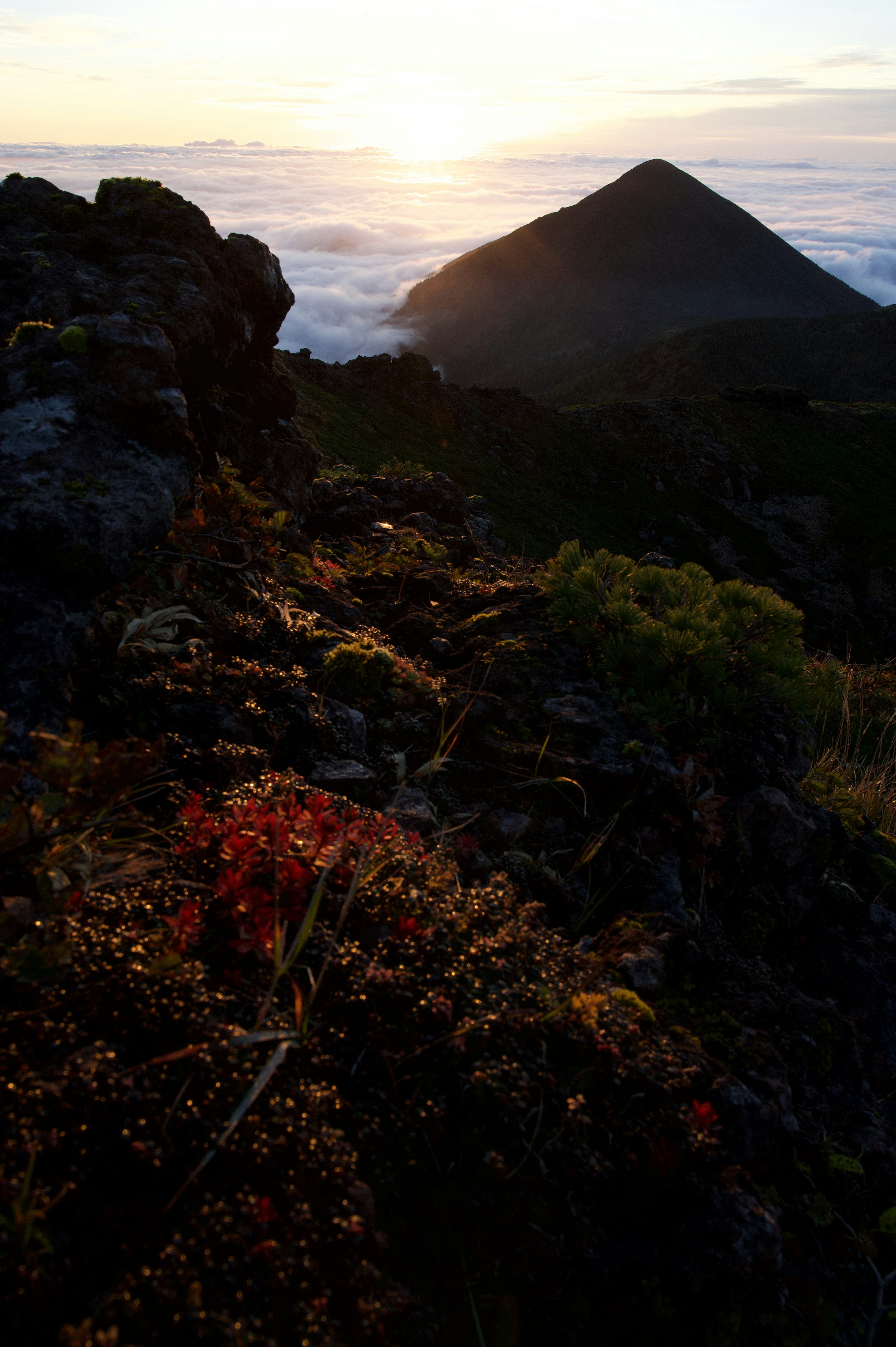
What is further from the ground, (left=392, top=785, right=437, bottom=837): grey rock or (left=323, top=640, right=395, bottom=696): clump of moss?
(left=323, top=640, right=395, bottom=696): clump of moss

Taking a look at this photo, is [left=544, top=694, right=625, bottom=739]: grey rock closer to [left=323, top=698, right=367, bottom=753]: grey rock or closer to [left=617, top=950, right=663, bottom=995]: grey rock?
[left=323, top=698, right=367, bottom=753]: grey rock

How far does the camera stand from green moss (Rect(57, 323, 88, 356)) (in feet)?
16.8

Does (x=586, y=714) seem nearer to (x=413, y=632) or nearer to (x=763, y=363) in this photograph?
(x=413, y=632)

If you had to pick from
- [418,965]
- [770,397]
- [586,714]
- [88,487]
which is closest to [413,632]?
[586,714]

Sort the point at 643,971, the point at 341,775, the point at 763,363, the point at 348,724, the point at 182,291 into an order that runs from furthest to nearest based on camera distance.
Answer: the point at 763,363 → the point at 182,291 → the point at 348,724 → the point at 341,775 → the point at 643,971

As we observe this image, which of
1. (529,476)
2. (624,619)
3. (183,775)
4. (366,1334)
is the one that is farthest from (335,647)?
(529,476)

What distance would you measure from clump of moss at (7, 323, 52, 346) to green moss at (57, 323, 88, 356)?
0.75 feet

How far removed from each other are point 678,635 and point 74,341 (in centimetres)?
522

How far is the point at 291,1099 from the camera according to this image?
2322 mm

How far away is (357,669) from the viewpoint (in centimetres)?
515

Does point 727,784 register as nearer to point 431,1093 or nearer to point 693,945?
point 693,945

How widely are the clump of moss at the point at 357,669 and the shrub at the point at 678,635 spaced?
1858 millimetres

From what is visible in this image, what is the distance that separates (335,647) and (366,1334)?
4.18 m

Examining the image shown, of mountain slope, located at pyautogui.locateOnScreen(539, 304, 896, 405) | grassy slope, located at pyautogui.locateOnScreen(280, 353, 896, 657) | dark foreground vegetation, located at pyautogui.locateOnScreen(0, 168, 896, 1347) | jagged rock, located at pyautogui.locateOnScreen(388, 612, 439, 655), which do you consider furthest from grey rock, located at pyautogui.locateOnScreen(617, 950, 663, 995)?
mountain slope, located at pyautogui.locateOnScreen(539, 304, 896, 405)
